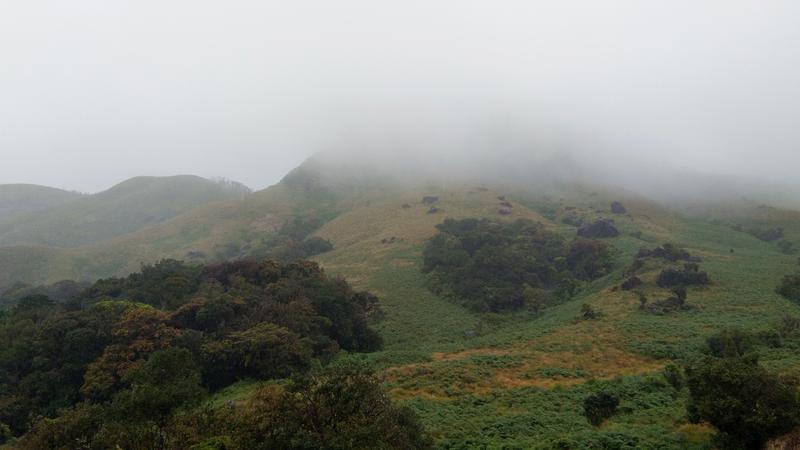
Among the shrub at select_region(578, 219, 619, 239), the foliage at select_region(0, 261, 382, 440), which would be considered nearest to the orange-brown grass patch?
the foliage at select_region(0, 261, 382, 440)

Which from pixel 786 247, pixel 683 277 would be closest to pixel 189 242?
pixel 683 277

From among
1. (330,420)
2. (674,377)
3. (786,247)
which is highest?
(330,420)

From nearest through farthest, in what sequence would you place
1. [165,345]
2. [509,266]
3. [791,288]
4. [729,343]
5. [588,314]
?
[729,343], [165,345], [588,314], [791,288], [509,266]

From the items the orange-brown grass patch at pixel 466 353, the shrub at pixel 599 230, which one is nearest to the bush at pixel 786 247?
the shrub at pixel 599 230

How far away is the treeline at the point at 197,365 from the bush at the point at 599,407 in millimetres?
7822

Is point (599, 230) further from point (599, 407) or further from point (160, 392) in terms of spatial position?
point (160, 392)

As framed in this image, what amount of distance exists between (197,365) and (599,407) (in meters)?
21.5

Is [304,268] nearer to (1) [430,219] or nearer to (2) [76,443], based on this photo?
(2) [76,443]

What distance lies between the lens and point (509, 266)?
57.6 meters

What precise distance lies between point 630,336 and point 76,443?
3242cm

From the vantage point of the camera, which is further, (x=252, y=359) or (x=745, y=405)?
(x=252, y=359)

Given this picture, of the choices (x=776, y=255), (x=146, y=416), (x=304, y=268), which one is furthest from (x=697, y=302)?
(x=146, y=416)

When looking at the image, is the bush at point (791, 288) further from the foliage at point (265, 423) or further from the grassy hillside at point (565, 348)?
the foliage at point (265, 423)

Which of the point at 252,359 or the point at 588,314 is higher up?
the point at 252,359
